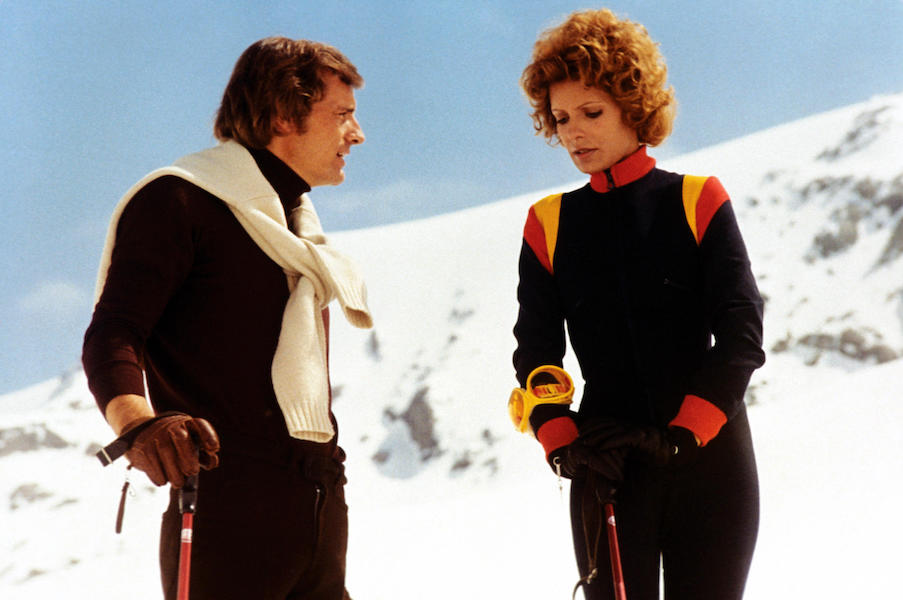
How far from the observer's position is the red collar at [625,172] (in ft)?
7.95

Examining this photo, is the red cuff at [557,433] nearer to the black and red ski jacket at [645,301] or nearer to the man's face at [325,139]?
the black and red ski jacket at [645,301]

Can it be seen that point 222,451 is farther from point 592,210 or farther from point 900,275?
point 900,275

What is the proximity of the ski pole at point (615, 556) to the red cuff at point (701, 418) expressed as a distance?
0.82ft

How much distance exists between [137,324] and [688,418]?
1173 millimetres

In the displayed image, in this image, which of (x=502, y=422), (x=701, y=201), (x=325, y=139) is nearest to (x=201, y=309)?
(x=325, y=139)

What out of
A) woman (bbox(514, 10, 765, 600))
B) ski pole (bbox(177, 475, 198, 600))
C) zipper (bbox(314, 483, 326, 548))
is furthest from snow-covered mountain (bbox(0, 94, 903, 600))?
ski pole (bbox(177, 475, 198, 600))

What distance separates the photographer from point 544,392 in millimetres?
2295

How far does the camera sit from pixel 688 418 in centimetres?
210

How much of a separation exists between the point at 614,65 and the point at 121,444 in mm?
1490

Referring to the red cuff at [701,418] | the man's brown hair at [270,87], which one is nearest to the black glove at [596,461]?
the red cuff at [701,418]

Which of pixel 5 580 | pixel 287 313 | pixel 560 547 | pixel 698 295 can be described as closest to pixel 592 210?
pixel 698 295

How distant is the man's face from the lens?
229 centimetres

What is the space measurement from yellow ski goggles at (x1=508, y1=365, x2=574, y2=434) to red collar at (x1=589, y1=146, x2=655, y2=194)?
49 cm

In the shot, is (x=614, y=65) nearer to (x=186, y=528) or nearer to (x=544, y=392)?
(x=544, y=392)
